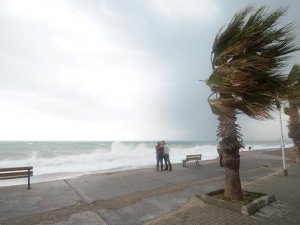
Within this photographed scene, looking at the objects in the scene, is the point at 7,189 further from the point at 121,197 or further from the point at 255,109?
the point at 255,109

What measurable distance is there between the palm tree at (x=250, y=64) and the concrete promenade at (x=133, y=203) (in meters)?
2.47

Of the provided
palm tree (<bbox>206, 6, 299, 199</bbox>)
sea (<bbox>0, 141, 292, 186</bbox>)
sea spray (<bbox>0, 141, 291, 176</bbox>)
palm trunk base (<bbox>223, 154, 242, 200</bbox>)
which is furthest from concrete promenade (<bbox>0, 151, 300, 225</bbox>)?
sea spray (<bbox>0, 141, 291, 176</bbox>)

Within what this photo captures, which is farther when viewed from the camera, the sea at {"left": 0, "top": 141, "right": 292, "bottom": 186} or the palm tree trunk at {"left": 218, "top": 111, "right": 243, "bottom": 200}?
the sea at {"left": 0, "top": 141, "right": 292, "bottom": 186}

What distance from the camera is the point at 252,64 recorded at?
18.0 ft

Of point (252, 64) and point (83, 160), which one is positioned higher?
point (252, 64)

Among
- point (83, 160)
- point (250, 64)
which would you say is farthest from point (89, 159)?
point (250, 64)

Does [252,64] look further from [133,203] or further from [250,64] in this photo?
[133,203]

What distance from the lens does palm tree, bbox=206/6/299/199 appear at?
5605 mm

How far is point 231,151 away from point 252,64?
2428 millimetres

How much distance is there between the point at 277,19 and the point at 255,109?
2.18 meters

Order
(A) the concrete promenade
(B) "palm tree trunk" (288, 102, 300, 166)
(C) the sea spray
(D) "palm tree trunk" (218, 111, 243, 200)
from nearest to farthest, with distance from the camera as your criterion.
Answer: (A) the concrete promenade
(D) "palm tree trunk" (218, 111, 243, 200)
(B) "palm tree trunk" (288, 102, 300, 166)
(C) the sea spray

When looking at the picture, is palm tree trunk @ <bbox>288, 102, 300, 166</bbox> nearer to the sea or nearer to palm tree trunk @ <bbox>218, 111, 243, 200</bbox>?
the sea

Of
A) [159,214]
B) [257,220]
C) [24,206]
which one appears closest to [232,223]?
[257,220]

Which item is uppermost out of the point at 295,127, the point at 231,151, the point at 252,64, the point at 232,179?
the point at 252,64
